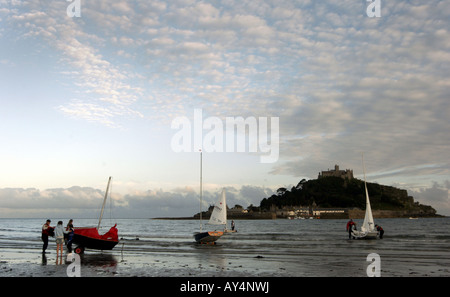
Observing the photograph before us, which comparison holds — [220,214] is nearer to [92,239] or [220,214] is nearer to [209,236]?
[209,236]

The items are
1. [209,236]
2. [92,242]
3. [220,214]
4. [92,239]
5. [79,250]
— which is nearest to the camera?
[79,250]

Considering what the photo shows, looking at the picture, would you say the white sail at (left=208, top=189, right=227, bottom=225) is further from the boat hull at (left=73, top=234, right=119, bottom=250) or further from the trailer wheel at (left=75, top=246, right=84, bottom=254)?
the trailer wheel at (left=75, top=246, right=84, bottom=254)

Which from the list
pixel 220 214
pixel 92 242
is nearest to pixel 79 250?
pixel 92 242

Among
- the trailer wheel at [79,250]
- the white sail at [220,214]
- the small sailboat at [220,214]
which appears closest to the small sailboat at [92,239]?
the trailer wheel at [79,250]

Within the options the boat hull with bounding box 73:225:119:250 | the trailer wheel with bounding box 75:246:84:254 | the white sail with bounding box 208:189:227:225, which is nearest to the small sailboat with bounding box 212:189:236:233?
the white sail with bounding box 208:189:227:225

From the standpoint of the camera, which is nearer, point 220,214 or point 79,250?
point 79,250

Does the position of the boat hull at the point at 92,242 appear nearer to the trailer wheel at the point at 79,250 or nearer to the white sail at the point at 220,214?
the trailer wheel at the point at 79,250
